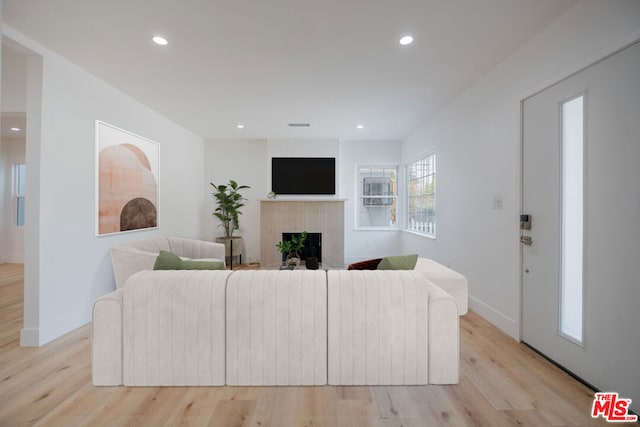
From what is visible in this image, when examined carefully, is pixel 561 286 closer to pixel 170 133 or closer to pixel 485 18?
pixel 485 18

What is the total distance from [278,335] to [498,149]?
275cm

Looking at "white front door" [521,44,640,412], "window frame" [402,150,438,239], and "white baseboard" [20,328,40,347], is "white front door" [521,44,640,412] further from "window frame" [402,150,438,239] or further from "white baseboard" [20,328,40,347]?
"white baseboard" [20,328,40,347]

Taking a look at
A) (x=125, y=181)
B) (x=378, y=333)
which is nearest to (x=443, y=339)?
(x=378, y=333)

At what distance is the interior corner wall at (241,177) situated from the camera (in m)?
6.20

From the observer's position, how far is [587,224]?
6.57 ft

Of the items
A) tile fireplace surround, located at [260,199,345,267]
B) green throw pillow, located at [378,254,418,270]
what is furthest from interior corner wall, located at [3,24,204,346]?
green throw pillow, located at [378,254,418,270]

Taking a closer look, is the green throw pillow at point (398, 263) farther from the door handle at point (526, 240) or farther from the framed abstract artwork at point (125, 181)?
the framed abstract artwork at point (125, 181)

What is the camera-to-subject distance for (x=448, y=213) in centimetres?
409

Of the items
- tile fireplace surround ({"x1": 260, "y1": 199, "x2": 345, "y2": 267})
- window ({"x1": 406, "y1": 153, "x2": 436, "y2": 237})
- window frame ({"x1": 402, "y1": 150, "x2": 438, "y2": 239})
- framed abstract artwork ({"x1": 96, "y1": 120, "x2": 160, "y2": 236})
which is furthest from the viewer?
tile fireplace surround ({"x1": 260, "y1": 199, "x2": 345, "y2": 267})

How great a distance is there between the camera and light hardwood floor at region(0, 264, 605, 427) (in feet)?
5.35

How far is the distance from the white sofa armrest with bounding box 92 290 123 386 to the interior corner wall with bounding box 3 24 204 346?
124cm

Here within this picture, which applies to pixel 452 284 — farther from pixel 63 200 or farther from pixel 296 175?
pixel 296 175

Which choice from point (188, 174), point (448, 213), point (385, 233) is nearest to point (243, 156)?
point (188, 174)

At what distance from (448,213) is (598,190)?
2.18 metres
